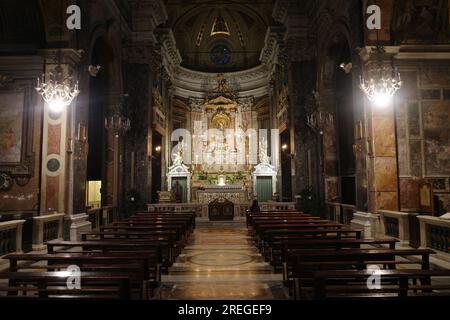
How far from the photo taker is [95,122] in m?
12.9

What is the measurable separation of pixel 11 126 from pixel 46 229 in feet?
9.25

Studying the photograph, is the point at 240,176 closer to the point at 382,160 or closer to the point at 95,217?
the point at 95,217

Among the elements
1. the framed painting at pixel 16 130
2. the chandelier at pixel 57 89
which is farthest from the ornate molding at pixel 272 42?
the framed painting at pixel 16 130

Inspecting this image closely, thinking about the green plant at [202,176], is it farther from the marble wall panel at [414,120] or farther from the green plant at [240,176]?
the marble wall panel at [414,120]

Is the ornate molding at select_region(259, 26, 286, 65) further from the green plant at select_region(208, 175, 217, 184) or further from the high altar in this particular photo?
the green plant at select_region(208, 175, 217, 184)

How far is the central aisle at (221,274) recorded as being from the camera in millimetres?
4500

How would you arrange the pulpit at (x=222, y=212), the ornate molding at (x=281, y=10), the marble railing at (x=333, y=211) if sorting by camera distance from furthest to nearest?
the ornate molding at (x=281, y=10)
the pulpit at (x=222, y=212)
the marble railing at (x=333, y=211)

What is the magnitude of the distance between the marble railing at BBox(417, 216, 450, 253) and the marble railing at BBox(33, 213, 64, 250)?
732cm

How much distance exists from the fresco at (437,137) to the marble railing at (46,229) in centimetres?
867

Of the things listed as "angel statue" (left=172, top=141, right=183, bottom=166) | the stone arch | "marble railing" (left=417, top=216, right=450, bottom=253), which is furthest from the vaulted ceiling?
"marble railing" (left=417, top=216, right=450, bottom=253)

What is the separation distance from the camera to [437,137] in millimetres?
8633

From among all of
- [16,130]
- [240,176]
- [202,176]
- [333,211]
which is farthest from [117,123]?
[240,176]

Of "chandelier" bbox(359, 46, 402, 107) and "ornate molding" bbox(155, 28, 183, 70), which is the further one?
"ornate molding" bbox(155, 28, 183, 70)

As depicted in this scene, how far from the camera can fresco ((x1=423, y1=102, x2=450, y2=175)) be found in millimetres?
8602
